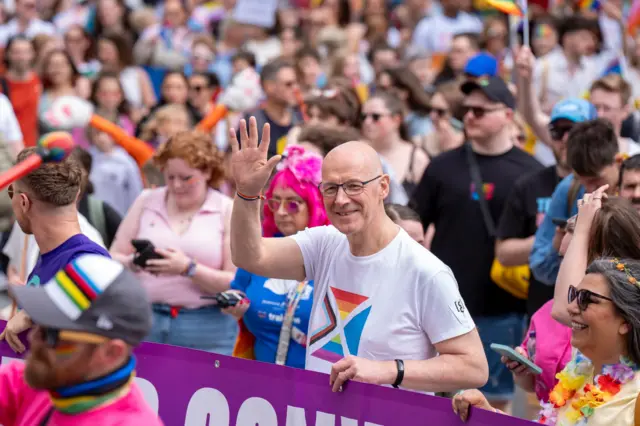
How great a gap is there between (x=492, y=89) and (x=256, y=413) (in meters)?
3.59

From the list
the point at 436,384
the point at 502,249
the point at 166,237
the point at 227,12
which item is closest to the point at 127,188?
the point at 166,237

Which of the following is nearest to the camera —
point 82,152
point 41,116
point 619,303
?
point 619,303

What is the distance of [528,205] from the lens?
6.75 metres

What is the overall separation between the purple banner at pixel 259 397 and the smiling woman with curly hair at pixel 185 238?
1572mm

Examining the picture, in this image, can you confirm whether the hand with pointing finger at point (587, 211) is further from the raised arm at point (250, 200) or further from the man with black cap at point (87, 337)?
the man with black cap at point (87, 337)

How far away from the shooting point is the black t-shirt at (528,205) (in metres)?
6.70

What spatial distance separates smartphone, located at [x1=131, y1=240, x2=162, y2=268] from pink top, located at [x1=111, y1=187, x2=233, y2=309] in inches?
9.6

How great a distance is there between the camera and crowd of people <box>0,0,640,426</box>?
414cm

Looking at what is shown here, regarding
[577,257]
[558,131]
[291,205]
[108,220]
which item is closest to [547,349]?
[577,257]

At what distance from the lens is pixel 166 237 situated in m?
6.79

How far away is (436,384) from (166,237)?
2.92m

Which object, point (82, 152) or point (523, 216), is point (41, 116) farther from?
point (523, 216)

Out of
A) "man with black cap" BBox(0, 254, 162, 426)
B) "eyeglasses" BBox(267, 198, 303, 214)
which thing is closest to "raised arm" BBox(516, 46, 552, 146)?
"eyeglasses" BBox(267, 198, 303, 214)

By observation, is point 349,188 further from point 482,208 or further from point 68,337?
point 482,208
